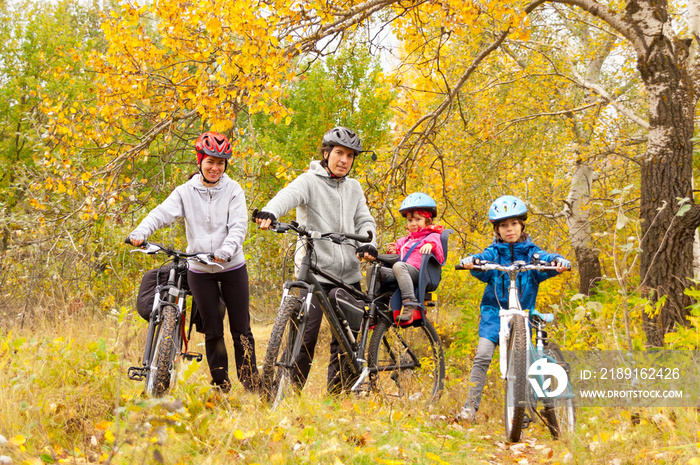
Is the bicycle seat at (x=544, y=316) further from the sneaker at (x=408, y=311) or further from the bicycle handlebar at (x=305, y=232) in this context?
the bicycle handlebar at (x=305, y=232)

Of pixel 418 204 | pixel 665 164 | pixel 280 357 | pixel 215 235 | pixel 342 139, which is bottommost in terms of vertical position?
pixel 280 357

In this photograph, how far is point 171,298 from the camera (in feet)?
13.6

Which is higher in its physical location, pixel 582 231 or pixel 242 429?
pixel 582 231

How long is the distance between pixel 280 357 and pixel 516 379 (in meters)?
1.58

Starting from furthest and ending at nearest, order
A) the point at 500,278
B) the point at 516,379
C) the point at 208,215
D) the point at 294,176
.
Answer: the point at 294,176 → the point at 500,278 → the point at 208,215 → the point at 516,379

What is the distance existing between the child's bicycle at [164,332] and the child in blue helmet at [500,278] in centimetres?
207

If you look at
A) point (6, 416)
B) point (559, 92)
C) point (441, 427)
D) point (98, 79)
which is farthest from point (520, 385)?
point (559, 92)

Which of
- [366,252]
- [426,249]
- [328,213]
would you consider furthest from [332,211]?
[426,249]

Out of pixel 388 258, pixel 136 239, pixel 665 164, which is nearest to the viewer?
pixel 136 239

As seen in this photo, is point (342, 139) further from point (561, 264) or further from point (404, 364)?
point (404, 364)

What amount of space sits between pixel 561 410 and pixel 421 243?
5.56ft

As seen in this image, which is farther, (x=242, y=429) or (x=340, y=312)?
(x=340, y=312)

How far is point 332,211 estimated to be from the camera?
15.2ft

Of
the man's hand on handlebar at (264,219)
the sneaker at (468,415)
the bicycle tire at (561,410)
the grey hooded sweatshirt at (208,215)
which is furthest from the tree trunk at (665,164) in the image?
the grey hooded sweatshirt at (208,215)
